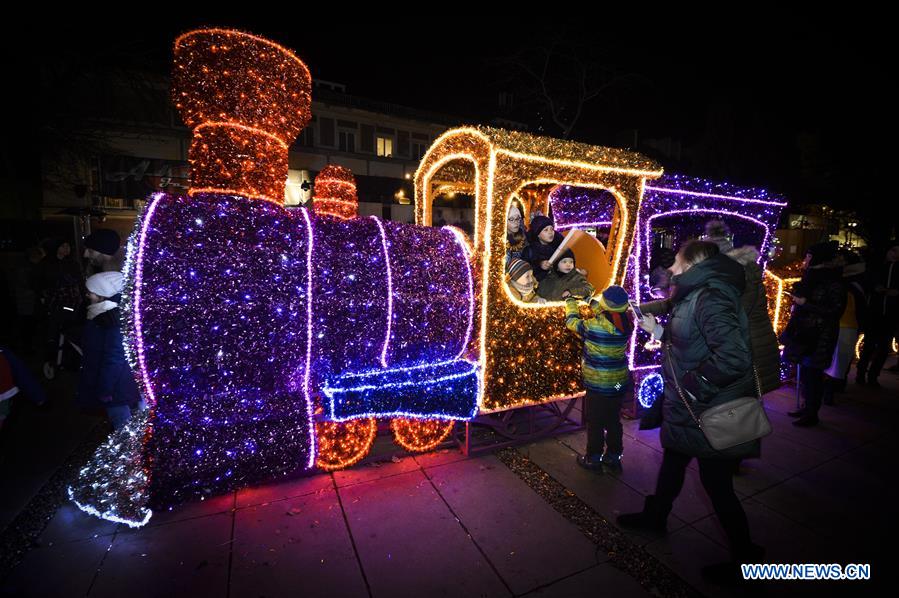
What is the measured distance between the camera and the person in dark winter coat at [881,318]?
596cm

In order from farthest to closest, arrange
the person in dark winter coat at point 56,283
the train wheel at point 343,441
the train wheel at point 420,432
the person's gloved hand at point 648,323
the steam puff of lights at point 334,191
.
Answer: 1. the steam puff of lights at point 334,191
2. the person in dark winter coat at point 56,283
3. the train wheel at point 420,432
4. the train wheel at point 343,441
5. the person's gloved hand at point 648,323

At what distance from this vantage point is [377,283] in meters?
3.15

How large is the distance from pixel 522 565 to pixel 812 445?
3.74m

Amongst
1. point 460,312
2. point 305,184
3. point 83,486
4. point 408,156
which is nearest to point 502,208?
point 460,312

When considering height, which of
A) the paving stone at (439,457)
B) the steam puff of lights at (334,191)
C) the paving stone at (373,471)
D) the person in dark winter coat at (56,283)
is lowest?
the paving stone at (439,457)

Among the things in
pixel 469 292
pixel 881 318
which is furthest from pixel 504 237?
pixel 881 318

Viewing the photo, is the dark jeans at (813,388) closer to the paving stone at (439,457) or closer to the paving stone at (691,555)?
the paving stone at (691,555)

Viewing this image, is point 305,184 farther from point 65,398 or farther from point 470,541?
point 470,541

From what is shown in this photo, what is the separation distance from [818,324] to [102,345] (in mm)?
7126

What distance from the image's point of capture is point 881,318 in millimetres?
6023

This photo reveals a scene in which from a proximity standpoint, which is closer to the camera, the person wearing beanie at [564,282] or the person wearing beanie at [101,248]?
the person wearing beanie at [101,248]

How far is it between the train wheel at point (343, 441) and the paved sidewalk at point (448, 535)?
0.14 metres

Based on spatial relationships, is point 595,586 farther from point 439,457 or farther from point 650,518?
point 439,457

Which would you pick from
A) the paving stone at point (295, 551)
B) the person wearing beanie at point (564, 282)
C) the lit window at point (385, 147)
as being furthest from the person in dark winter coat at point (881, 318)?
the lit window at point (385, 147)
